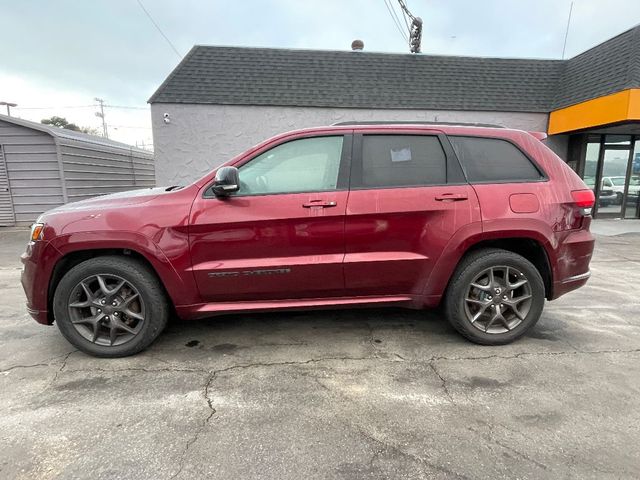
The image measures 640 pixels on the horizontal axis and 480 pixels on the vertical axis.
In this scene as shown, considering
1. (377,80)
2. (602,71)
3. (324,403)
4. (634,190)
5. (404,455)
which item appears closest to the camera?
(404,455)

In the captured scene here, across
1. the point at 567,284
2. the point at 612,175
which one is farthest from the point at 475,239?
the point at 612,175

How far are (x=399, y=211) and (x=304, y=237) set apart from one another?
30.8 inches

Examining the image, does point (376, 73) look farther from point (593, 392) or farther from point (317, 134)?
point (593, 392)

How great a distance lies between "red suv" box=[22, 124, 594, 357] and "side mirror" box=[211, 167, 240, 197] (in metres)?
0.01

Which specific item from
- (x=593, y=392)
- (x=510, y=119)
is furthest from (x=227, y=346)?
(x=510, y=119)

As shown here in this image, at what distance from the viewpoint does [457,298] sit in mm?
3152

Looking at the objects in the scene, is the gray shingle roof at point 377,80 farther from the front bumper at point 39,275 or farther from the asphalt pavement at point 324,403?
the front bumper at point 39,275

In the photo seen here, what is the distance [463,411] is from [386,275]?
1126mm

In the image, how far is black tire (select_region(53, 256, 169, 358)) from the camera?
2.92 metres

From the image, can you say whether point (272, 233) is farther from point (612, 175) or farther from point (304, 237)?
point (612, 175)

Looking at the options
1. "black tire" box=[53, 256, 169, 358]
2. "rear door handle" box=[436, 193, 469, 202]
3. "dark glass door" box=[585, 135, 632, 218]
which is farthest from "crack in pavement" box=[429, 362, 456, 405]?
"dark glass door" box=[585, 135, 632, 218]

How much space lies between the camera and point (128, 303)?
300 cm

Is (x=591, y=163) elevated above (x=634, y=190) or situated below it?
above

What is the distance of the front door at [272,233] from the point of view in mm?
2938
